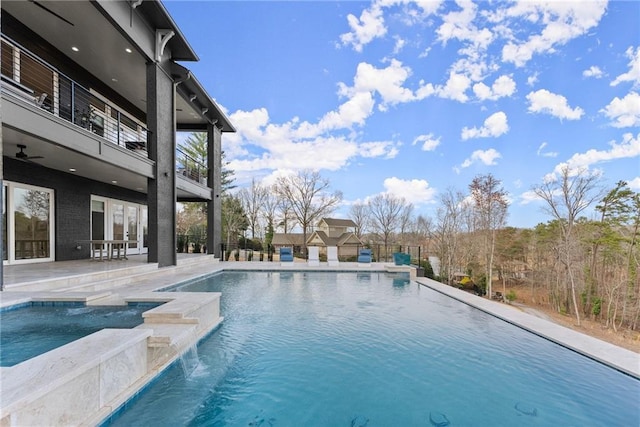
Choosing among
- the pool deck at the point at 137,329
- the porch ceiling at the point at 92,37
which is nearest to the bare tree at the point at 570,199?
the pool deck at the point at 137,329

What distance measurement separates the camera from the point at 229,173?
3219 centimetres

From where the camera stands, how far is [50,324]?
13.7 ft

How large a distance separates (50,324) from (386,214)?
3546 centimetres

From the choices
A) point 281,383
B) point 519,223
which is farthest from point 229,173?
point 281,383

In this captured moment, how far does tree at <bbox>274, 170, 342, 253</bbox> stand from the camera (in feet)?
108

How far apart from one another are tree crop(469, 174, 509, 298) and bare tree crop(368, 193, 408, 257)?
12.0 m

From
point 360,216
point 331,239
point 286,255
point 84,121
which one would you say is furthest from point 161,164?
point 360,216

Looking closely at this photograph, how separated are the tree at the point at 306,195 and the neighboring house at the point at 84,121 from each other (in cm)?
2069

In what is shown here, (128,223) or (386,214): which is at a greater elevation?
(386,214)

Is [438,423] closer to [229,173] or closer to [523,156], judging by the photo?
[523,156]

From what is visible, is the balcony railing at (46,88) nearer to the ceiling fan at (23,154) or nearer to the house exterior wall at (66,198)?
the ceiling fan at (23,154)

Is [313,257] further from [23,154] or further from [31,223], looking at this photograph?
[23,154]

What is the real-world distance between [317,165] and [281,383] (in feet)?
99.7

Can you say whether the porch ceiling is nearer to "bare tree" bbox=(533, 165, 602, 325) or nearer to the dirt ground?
the dirt ground
